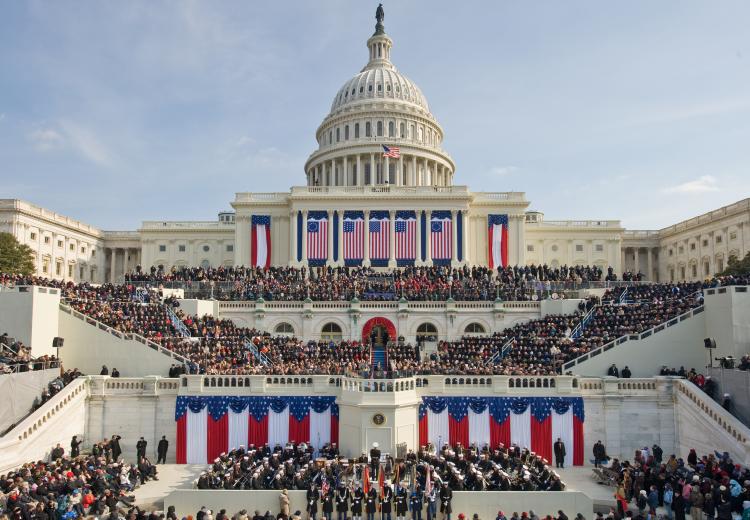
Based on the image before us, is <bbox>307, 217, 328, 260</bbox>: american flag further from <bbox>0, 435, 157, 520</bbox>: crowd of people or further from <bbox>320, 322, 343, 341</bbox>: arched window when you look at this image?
<bbox>0, 435, 157, 520</bbox>: crowd of people

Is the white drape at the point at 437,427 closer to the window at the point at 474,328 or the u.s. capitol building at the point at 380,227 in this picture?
the window at the point at 474,328

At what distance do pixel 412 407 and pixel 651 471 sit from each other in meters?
11.1

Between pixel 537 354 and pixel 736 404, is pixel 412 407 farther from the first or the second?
pixel 736 404

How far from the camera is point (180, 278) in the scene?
56.2 m

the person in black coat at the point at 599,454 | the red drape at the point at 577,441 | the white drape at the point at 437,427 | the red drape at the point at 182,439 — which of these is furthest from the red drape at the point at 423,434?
the red drape at the point at 182,439

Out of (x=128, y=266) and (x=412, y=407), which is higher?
(x=128, y=266)

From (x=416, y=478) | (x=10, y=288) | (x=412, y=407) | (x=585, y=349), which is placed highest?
(x=10, y=288)

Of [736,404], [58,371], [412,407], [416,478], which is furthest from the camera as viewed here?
[58,371]

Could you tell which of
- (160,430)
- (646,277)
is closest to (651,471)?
(160,430)

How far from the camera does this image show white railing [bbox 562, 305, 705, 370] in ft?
123

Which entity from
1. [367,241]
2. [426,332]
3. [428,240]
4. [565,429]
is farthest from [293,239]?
[565,429]

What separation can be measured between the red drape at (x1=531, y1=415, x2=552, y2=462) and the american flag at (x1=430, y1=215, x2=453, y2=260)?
138 feet

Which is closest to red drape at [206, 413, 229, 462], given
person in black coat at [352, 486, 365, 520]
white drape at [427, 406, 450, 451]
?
white drape at [427, 406, 450, 451]

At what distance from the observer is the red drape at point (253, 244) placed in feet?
253
